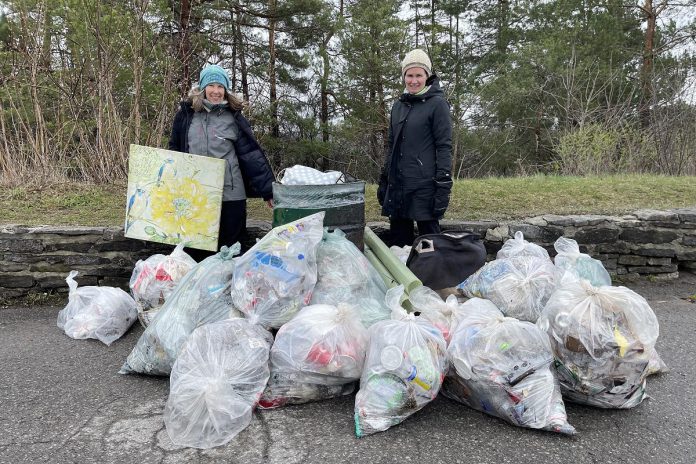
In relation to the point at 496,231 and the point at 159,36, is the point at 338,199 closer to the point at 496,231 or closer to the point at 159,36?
the point at 496,231

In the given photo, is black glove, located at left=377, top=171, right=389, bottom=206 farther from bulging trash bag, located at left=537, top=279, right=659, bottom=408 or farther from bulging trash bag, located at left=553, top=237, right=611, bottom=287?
bulging trash bag, located at left=537, top=279, right=659, bottom=408

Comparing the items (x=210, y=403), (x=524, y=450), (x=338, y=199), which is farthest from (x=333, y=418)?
(x=338, y=199)

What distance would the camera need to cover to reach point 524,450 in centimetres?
216

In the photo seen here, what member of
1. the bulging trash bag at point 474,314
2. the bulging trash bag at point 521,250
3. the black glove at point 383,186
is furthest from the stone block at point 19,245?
the bulging trash bag at point 521,250

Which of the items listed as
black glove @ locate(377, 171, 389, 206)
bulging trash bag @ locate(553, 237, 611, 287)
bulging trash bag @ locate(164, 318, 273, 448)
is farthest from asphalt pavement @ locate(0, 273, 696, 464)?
black glove @ locate(377, 171, 389, 206)

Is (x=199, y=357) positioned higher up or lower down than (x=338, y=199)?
lower down

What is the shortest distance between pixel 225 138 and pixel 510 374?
8.58 ft

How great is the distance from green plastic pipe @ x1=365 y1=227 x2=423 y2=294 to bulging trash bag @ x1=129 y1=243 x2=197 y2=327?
1364 mm

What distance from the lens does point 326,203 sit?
11.5 feet

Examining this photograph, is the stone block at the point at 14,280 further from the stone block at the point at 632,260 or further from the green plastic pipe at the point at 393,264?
the stone block at the point at 632,260

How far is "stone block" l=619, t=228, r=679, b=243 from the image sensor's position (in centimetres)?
462

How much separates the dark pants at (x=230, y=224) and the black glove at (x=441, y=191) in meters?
1.51

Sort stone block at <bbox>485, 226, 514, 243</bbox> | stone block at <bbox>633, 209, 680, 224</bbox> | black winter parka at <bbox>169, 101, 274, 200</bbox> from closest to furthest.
Result: black winter parka at <bbox>169, 101, 274, 200</bbox>, stone block at <bbox>485, 226, 514, 243</bbox>, stone block at <bbox>633, 209, 680, 224</bbox>

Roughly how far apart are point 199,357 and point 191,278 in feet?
2.46
